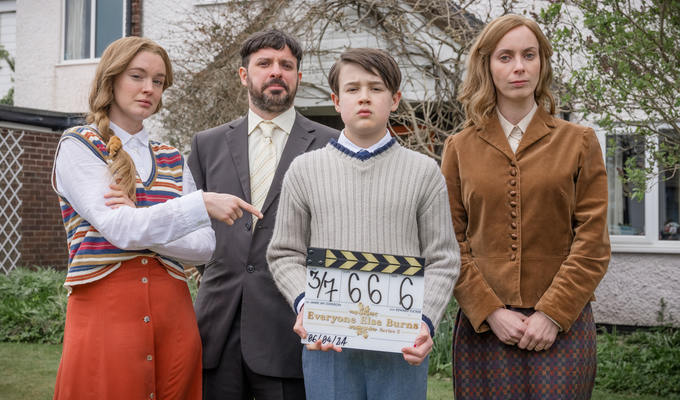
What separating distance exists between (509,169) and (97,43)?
13.2 meters

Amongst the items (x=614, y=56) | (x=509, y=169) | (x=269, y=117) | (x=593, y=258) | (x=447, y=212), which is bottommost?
→ (x=593, y=258)

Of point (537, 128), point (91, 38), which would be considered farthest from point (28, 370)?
point (91, 38)

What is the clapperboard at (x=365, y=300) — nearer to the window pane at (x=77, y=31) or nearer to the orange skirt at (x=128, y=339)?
the orange skirt at (x=128, y=339)

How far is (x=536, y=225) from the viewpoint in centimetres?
279

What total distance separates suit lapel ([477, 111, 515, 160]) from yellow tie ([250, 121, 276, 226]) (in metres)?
0.98

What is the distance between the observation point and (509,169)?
286 centimetres

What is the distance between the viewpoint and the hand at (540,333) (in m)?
2.68

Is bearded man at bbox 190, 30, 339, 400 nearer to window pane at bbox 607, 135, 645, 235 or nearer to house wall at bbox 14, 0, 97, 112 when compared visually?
window pane at bbox 607, 135, 645, 235

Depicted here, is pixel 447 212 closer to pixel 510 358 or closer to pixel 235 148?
pixel 510 358

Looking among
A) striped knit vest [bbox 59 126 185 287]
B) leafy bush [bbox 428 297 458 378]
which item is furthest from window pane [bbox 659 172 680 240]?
striped knit vest [bbox 59 126 185 287]

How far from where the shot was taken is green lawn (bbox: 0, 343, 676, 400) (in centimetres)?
642

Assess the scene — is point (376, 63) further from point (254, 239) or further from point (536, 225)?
point (254, 239)

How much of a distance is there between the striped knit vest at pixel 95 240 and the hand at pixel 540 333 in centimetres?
140

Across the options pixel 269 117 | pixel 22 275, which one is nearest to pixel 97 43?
pixel 22 275
